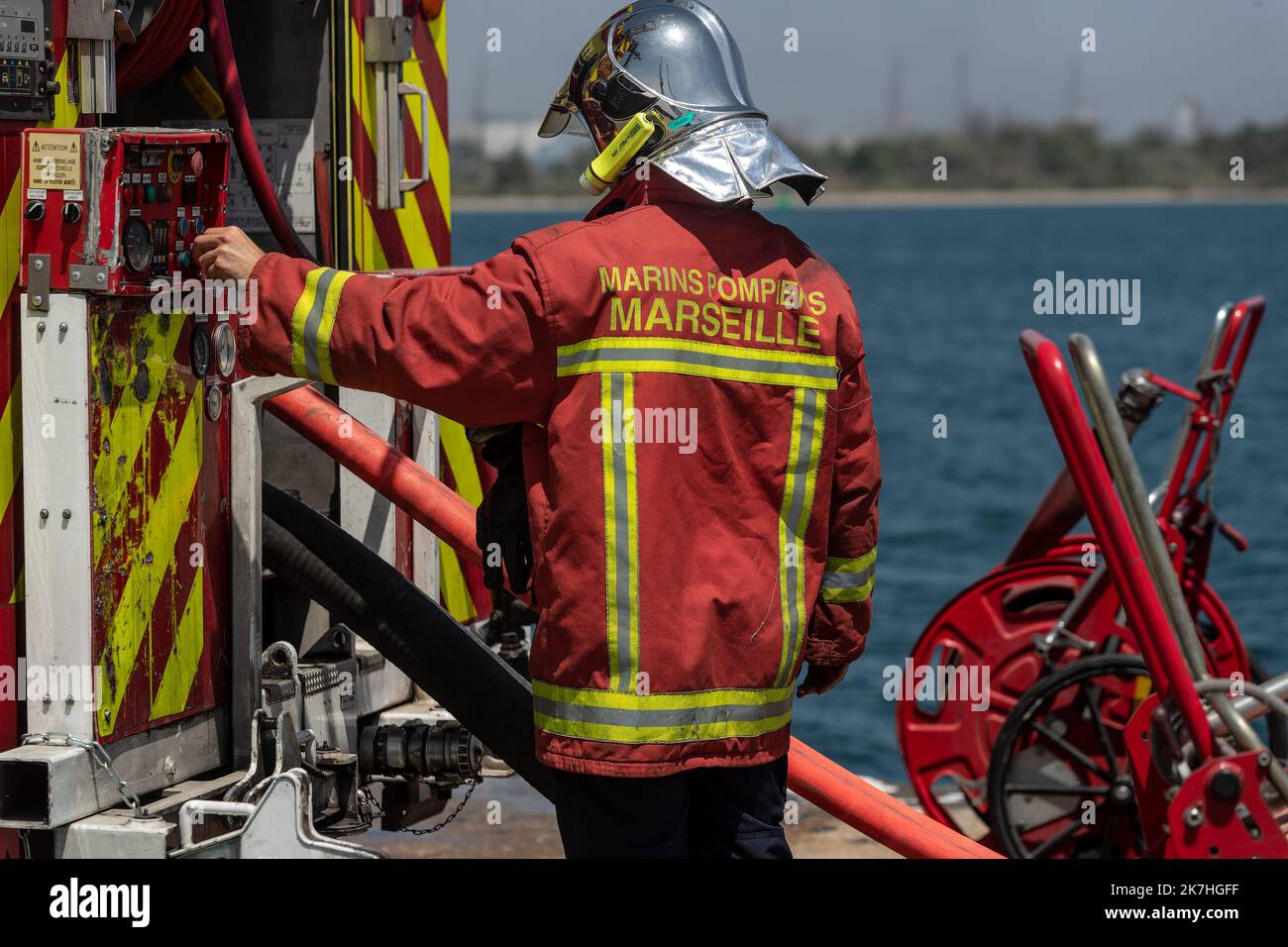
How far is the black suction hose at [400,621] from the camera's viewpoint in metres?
3.66

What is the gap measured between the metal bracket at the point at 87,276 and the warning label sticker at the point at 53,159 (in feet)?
0.42

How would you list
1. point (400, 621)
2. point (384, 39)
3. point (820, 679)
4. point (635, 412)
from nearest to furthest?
point (635, 412) → point (820, 679) → point (400, 621) → point (384, 39)

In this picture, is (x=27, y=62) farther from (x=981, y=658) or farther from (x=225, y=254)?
(x=981, y=658)

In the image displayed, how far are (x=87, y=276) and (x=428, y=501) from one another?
106 centimetres

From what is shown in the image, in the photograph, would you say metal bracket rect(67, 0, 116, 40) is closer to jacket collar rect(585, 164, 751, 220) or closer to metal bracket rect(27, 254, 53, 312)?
metal bracket rect(27, 254, 53, 312)

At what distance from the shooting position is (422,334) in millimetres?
2889

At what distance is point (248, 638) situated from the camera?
11.3 ft

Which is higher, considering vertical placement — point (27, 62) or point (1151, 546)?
point (27, 62)

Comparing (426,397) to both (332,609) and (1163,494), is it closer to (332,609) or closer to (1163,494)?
(332,609)

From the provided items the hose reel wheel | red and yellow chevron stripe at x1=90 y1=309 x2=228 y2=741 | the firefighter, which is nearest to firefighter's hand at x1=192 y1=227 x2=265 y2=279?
the firefighter

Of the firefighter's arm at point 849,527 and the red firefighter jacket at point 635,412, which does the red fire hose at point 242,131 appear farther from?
the firefighter's arm at point 849,527

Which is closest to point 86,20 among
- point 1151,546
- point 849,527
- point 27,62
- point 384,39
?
point 27,62
